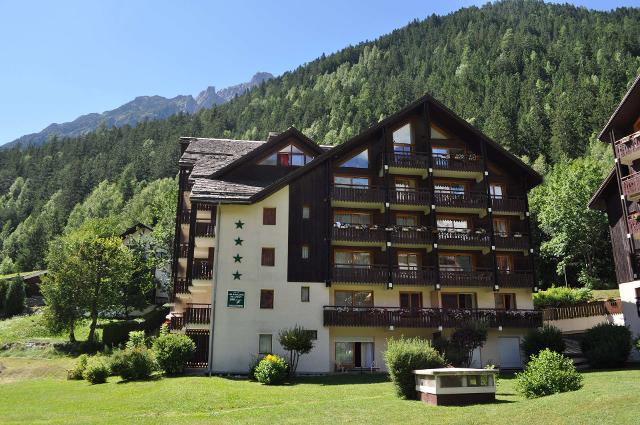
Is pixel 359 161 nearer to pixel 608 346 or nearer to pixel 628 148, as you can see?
pixel 628 148

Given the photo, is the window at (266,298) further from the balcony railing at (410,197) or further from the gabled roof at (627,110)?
the gabled roof at (627,110)

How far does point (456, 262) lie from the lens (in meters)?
43.5

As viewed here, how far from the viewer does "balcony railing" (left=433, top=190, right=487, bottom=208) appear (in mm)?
42438

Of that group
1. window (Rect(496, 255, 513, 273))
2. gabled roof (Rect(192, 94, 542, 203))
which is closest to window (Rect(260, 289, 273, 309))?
gabled roof (Rect(192, 94, 542, 203))

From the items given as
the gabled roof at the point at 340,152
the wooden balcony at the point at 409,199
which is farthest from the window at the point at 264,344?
the wooden balcony at the point at 409,199

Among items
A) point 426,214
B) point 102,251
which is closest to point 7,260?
point 102,251

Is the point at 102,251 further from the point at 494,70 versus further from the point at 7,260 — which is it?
the point at 494,70

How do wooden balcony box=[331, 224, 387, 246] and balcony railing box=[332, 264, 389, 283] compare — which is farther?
wooden balcony box=[331, 224, 387, 246]

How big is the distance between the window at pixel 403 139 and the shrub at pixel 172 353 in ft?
69.5

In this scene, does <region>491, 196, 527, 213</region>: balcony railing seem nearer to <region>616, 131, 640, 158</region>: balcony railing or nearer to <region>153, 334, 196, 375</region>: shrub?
<region>616, 131, 640, 158</region>: balcony railing

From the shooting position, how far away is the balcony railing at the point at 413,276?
40188 millimetres

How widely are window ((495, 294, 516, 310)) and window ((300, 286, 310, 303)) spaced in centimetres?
1501

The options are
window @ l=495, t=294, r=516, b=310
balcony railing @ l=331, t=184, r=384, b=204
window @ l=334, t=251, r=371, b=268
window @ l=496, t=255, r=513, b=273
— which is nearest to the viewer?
balcony railing @ l=331, t=184, r=384, b=204

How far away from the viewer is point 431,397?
21438mm
